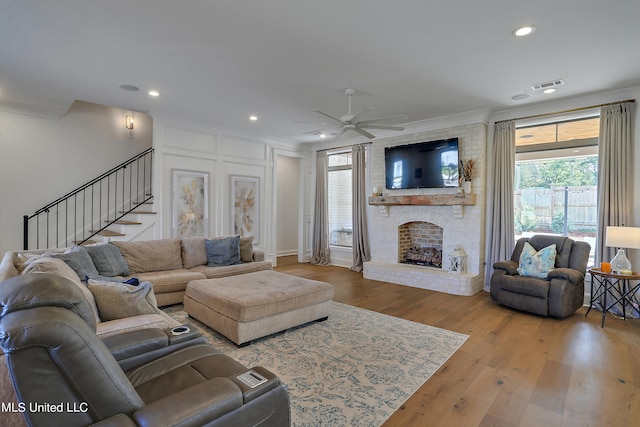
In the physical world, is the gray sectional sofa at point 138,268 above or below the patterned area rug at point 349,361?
above

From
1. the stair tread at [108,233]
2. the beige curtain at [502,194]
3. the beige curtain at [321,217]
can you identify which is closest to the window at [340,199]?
the beige curtain at [321,217]

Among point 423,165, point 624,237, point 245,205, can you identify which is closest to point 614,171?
point 624,237

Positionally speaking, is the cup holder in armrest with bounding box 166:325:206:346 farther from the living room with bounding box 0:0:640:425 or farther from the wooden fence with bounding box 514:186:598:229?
the wooden fence with bounding box 514:186:598:229

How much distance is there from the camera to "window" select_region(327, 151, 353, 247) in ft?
23.8

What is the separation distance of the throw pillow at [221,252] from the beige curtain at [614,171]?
5.12 meters

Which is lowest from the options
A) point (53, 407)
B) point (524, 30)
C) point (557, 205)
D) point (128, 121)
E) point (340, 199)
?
point (53, 407)

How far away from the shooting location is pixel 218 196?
6195 millimetres

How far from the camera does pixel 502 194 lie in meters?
4.96

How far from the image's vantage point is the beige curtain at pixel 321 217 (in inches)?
290

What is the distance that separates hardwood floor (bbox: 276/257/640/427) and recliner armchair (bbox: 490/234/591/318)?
146mm

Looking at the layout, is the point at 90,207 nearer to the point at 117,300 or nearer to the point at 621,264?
the point at 117,300

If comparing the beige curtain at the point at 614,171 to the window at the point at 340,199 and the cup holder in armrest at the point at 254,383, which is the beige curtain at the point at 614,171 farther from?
the cup holder in armrest at the point at 254,383

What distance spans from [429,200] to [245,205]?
143 inches

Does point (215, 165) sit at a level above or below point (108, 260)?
above
